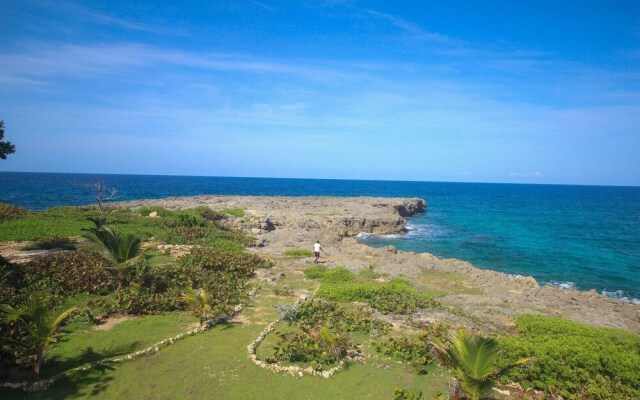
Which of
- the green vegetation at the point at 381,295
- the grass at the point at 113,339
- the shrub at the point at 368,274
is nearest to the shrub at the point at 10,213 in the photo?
the grass at the point at 113,339

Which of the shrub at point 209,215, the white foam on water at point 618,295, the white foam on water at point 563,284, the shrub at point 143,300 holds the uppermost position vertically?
the shrub at point 209,215

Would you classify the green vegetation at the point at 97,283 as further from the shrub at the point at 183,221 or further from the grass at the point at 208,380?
the shrub at the point at 183,221

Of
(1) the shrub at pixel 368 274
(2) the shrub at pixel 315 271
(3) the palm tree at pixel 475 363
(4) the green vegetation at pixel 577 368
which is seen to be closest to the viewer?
(3) the palm tree at pixel 475 363

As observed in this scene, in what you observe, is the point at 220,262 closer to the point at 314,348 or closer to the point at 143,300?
the point at 143,300

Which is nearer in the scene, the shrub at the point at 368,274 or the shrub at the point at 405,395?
the shrub at the point at 405,395

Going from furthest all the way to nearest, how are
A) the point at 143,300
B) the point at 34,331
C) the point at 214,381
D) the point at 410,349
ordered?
the point at 143,300, the point at 410,349, the point at 214,381, the point at 34,331

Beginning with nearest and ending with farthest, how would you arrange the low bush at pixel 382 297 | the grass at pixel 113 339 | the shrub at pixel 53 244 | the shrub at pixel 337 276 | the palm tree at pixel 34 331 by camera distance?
1. the palm tree at pixel 34 331
2. the grass at pixel 113 339
3. the low bush at pixel 382 297
4. the shrub at pixel 53 244
5. the shrub at pixel 337 276

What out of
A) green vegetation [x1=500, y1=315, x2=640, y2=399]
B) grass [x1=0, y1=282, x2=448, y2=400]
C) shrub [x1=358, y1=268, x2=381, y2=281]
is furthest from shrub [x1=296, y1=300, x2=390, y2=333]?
shrub [x1=358, y1=268, x2=381, y2=281]

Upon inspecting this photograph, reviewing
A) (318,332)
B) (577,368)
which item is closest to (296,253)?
(318,332)
